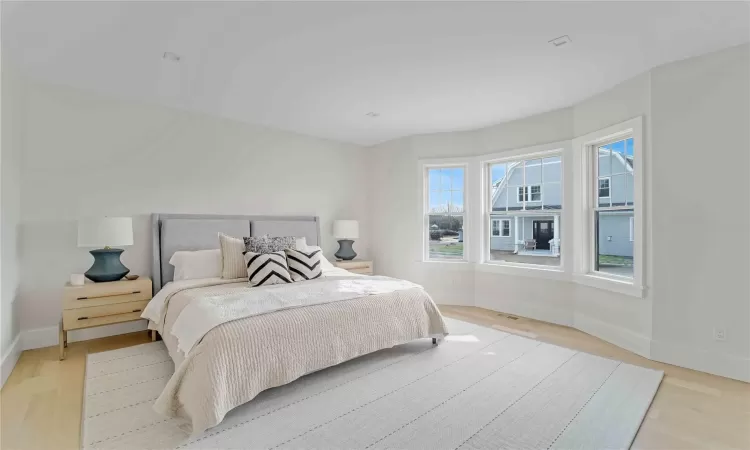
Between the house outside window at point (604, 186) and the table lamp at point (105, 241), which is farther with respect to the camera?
the house outside window at point (604, 186)

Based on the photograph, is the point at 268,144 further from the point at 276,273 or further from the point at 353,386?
the point at 353,386

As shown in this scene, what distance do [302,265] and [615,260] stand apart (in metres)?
3.18

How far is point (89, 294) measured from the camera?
323 cm

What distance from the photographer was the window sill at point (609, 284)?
3352mm

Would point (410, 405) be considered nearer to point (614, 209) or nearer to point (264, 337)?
point (264, 337)

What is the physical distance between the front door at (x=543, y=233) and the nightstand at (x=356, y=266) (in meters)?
2.30

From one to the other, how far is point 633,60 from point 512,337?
2.67 metres

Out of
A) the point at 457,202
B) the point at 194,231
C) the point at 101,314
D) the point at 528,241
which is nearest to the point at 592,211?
the point at 528,241

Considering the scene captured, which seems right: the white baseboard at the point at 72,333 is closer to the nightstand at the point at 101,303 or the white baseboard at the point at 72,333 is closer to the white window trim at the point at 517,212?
the nightstand at the point at 101,303

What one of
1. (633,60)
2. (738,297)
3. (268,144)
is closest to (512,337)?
(738,297)

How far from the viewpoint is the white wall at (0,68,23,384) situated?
2797mm

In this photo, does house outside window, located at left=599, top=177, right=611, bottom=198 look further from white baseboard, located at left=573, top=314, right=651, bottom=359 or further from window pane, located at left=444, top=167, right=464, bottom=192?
window pane, located at left=444, top=167, right=464, bottom=192

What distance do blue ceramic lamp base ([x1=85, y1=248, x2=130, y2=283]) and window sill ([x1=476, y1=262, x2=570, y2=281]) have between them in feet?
13.8

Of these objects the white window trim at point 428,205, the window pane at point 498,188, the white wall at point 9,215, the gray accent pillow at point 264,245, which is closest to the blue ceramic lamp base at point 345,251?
the white window trim at point 428,205
